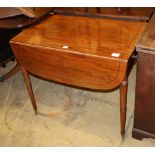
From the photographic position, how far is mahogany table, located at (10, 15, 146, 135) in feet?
3.83

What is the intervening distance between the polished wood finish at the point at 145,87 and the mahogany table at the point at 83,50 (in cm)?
7

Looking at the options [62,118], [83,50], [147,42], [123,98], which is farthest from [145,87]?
[62,118]

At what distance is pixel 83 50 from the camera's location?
120 cm

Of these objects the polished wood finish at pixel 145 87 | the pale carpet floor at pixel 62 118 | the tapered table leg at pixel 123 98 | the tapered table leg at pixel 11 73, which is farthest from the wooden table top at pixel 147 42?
the tapered table leg at pixel 11 73

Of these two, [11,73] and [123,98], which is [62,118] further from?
[11,73]

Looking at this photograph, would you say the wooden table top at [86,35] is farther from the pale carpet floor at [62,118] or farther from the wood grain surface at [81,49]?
the pale carpet floor at [62,118]

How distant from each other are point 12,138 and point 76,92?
23.5 inches

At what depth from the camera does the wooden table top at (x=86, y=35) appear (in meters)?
1.20

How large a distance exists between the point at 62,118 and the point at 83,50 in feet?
2.17

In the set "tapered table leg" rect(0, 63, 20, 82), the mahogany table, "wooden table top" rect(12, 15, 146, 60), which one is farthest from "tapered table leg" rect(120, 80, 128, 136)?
"tapered table leg" rect(0, 63, 20, 82)

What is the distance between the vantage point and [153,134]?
1.40m

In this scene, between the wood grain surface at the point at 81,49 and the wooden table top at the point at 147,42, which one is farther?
the wood grain surface at the point at 81,49

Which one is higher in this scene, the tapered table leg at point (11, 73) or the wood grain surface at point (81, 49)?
the wood grain surface at point (81, 49)

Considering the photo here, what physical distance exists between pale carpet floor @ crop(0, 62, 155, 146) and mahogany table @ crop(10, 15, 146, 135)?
18 centimetres
